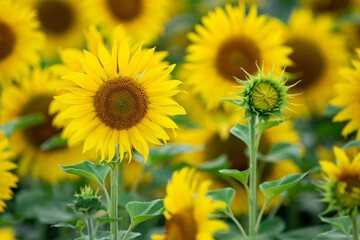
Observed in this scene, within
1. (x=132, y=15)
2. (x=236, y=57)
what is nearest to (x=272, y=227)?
(x=236, y=57)

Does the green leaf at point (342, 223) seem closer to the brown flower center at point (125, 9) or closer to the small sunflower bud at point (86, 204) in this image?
the small sunflower bud at point (86, 204)

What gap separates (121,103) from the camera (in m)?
1.31

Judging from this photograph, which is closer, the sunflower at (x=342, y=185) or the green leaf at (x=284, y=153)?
the sunflower at (x=342, y=185)

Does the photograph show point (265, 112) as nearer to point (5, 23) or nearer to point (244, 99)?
point (244, 99)

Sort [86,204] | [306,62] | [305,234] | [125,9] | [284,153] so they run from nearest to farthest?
[86,204], [305,234], [284,153], [306,62], [125,9]

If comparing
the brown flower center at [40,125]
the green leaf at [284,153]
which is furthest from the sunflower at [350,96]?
the brown flower center at [40,125]

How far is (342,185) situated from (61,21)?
6.69 ft

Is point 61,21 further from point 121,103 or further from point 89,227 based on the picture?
point 89,227

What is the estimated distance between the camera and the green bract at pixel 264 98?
1.26 m

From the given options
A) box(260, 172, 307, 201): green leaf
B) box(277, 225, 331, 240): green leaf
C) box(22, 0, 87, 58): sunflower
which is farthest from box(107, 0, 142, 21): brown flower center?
box(260, 172, 307, 201): green leaf

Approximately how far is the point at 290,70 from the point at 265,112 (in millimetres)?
1405

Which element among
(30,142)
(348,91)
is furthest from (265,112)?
(30,142)

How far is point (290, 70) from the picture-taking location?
2627 millimetres

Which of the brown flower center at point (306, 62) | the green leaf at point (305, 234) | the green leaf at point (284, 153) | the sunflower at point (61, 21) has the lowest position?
the green leaf at point (305, 234)
